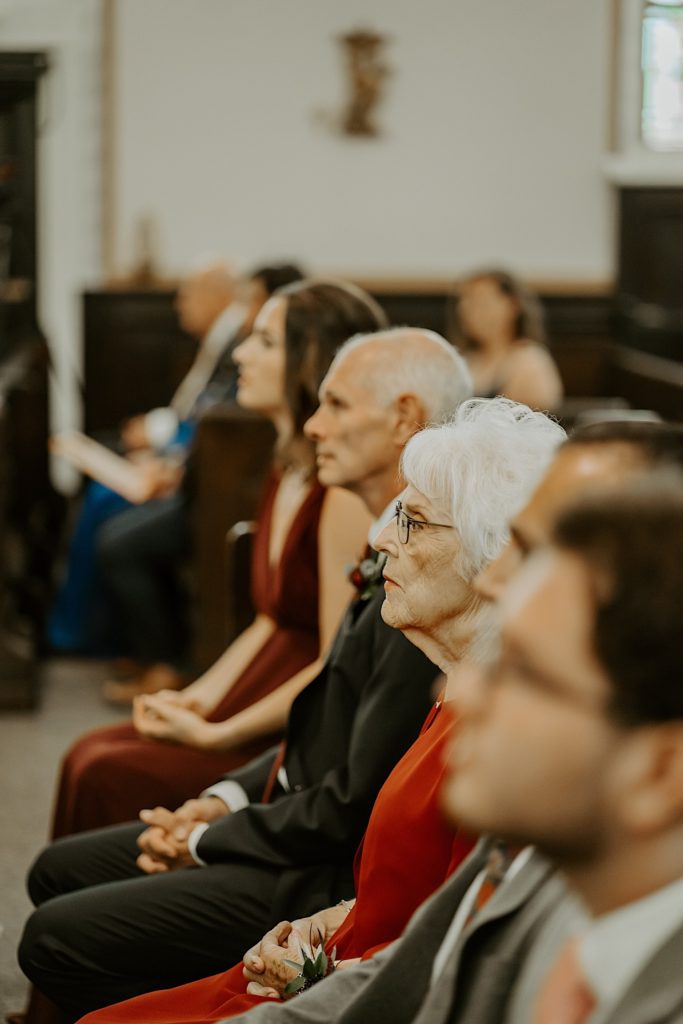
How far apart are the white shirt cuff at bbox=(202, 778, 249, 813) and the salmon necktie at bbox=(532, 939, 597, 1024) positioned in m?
1.58

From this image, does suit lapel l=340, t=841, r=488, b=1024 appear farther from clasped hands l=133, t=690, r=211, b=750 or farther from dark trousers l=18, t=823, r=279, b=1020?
clasped hands l=133, t=690, r=211, b=750

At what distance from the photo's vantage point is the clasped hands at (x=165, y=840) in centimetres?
245

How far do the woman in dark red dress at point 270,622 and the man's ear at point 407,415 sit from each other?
0.28 metres

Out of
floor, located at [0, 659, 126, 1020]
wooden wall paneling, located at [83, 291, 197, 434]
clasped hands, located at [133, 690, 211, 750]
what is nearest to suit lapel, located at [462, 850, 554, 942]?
clasped hands, located at [133, 690, 211, 750]

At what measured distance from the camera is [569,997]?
3.31ft

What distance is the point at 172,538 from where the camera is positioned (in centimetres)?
546

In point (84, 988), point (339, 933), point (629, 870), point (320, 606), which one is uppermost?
point (629, 870)

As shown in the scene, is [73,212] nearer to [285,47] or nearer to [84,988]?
[285,47]

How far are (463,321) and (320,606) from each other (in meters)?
3.34

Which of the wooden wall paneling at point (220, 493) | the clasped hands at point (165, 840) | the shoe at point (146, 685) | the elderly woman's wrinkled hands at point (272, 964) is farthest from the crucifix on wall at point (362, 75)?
the elderly woman's wrinkled hands at point (272, 964)

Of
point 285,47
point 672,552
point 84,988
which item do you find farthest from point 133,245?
point 672,552

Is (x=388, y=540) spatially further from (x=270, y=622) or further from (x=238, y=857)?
(x=270, y=622)

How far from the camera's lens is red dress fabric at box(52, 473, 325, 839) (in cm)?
296

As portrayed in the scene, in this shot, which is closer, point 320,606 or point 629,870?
point 629,870
